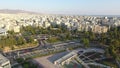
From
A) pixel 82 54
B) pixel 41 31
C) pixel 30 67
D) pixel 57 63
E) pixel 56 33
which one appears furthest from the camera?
pixel 41 31

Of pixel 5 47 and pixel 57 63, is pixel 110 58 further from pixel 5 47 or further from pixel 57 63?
pixel 5 47

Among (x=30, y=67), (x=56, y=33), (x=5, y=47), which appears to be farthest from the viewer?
(x=56, y=33)

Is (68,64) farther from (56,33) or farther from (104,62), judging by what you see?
(56,33)

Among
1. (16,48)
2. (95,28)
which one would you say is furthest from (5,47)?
(95,28)

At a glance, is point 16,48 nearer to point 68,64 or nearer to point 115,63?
point 68,64

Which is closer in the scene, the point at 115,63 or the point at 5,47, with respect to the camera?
the point at 115,63

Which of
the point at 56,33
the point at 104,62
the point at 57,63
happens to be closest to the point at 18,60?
the point at 57,63

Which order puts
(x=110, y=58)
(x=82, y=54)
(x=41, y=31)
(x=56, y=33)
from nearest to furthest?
(x=110, y=58) < (x=82, y=54) < (x=56, y=33) < (x=41, y=31)

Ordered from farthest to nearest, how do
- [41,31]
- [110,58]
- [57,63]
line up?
[41,31], [110,58], [57,63]

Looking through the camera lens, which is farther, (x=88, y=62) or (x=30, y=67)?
(x=88, y=62)
